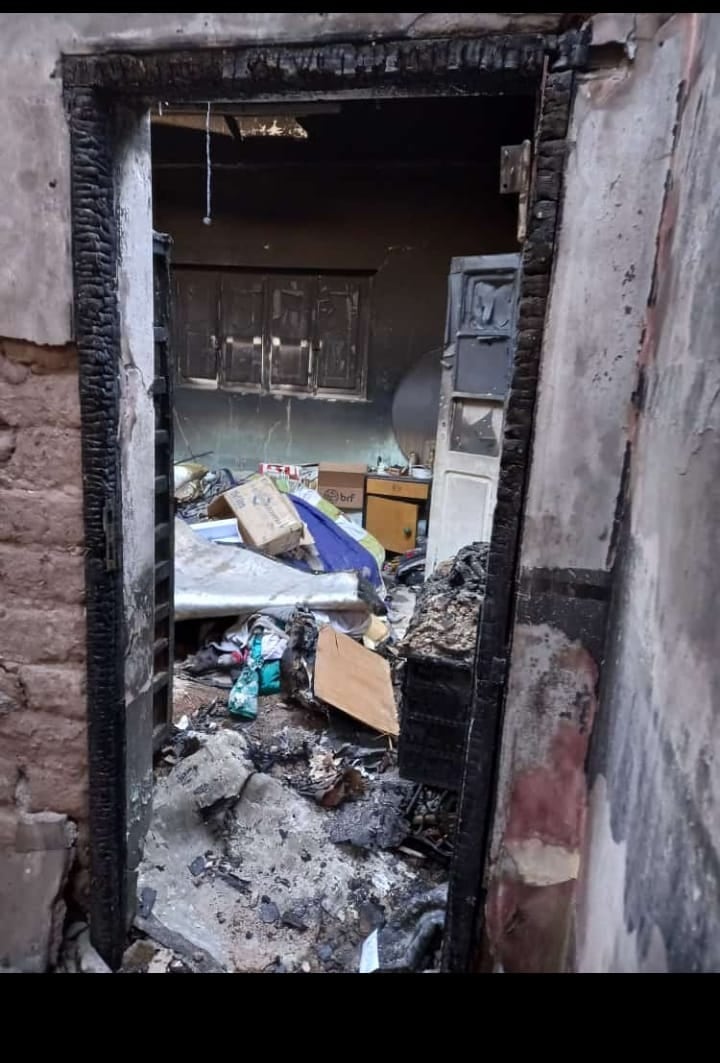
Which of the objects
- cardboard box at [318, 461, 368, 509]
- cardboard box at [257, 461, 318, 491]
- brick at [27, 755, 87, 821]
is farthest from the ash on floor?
cardboard box at [257, 461, 318, 491]

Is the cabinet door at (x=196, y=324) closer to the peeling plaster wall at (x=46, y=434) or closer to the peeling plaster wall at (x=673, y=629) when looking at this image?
the peeling plaster wall at (x=46, y=434)

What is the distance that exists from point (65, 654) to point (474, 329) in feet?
10.6

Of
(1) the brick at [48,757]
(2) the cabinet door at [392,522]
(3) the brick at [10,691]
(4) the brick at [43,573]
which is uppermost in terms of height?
(4) the brick at [43,573]

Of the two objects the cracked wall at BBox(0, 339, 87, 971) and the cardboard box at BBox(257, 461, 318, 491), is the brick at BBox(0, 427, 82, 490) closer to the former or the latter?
the cracked wall at BBox(0, 339, 87, 971)

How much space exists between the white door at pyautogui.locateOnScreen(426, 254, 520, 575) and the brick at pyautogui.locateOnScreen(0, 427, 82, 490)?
111 inches

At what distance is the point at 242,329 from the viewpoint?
6340 millimetres

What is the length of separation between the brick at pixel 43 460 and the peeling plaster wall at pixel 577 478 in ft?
3.08

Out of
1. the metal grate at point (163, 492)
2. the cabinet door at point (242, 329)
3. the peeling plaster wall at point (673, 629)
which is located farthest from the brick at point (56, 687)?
the cabinet door at point (242, 329)

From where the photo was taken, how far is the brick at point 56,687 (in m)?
1.53

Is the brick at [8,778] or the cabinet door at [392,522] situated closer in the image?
→ the brick at [8,778]

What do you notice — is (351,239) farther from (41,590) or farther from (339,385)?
(41,590)

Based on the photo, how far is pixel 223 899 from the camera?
1.98 meters
